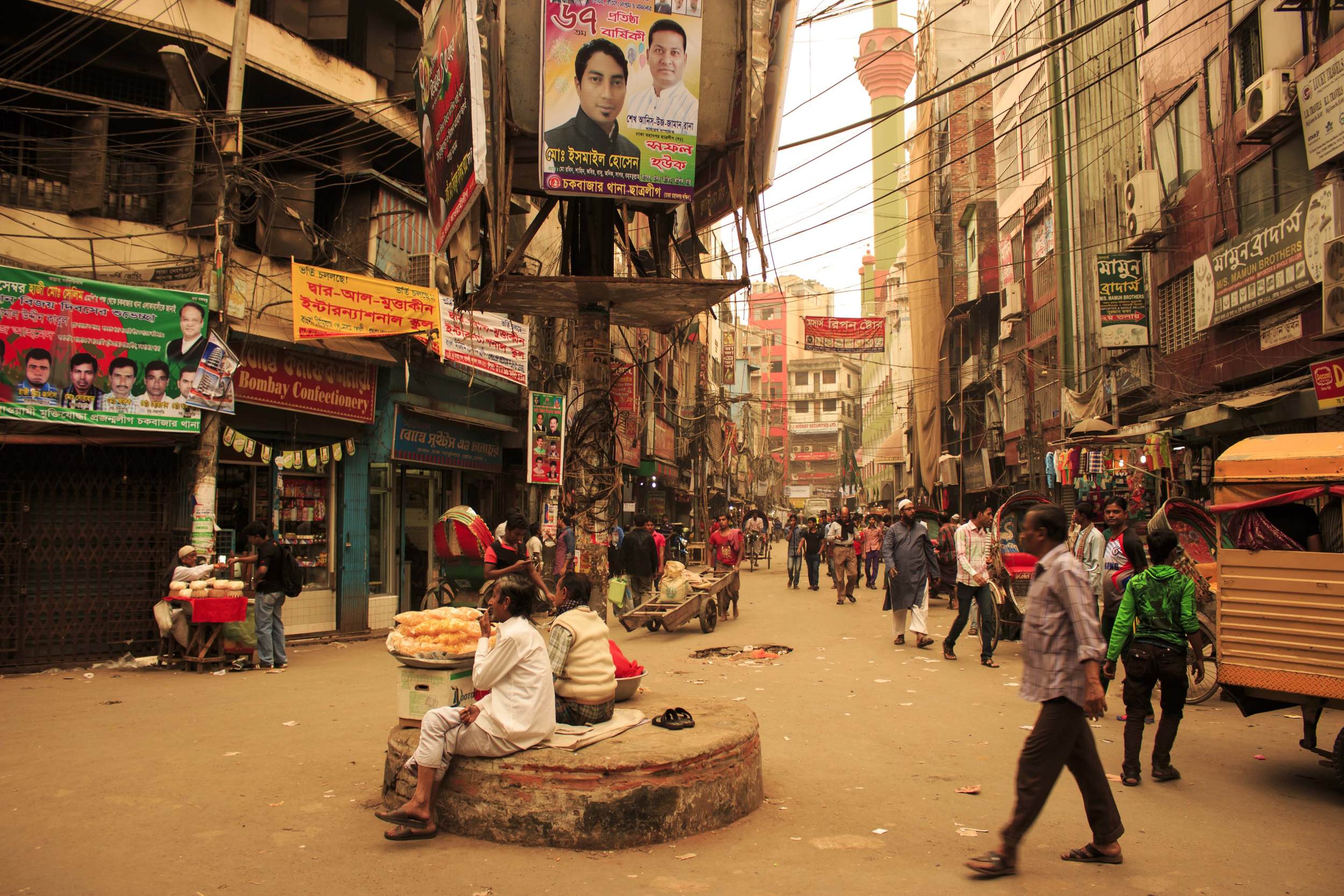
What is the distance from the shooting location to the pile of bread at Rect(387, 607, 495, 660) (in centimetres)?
614

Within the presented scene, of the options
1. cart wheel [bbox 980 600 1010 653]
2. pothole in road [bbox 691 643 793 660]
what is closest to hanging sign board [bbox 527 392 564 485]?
pothole in road [bbox 691 643 793 660]

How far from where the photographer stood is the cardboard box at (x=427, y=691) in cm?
609

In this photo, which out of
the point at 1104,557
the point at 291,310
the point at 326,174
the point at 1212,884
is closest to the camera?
the point at 1212,884

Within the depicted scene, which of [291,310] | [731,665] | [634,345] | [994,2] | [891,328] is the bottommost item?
[731,665]

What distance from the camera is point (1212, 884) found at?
14.8 feet

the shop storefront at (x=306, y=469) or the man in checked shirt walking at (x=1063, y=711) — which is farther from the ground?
the shop storefront at (x=306, y=469)

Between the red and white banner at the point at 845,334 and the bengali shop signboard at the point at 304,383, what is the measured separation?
19507mm

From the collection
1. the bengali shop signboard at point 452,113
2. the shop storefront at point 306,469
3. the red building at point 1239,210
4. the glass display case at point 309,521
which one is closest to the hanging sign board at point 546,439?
the shop storefront at point 306,469

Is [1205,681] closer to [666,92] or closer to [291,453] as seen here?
[666,92]

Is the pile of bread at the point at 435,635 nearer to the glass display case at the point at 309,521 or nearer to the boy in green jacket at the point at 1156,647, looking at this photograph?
the boy in green jacket at the point at 1156,647

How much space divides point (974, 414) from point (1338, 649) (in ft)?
93.8

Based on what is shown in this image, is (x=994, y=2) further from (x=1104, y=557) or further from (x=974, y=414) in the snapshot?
(x=1104, y=557)

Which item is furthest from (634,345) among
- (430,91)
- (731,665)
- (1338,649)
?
(1338,649)

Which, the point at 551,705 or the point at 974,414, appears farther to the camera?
the point at 974,414
